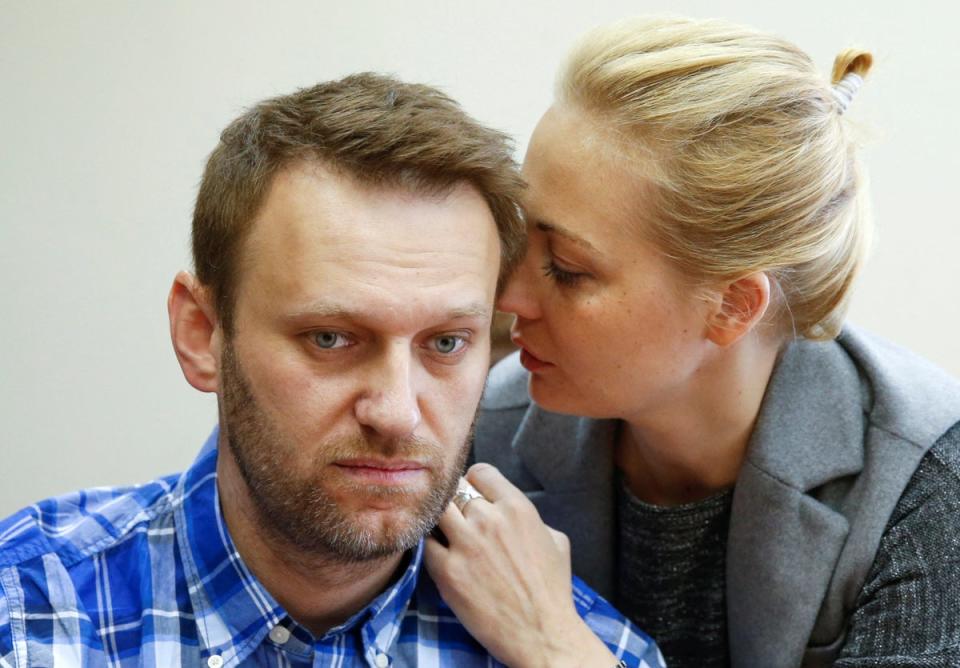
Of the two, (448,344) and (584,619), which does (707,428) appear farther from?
(448,344)

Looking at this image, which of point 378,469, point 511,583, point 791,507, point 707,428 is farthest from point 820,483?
point 378,469

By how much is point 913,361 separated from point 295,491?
1.07 metres

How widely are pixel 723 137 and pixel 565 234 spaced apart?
251 mm

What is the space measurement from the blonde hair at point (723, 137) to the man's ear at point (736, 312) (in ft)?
0.13

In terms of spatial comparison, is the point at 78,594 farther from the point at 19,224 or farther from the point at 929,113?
the point at 929,113

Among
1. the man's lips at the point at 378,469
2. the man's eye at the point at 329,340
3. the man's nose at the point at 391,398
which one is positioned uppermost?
the man's eye at the point at 329,340

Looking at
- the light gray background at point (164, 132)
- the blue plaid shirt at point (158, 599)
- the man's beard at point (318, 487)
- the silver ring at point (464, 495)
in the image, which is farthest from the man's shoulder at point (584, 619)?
the light gray background at point (164, 132)

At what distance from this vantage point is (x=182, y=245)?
246cm

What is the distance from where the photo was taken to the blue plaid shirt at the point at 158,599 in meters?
1.36

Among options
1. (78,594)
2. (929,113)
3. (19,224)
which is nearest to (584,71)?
(78,594)

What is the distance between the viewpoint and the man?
4.40 ft

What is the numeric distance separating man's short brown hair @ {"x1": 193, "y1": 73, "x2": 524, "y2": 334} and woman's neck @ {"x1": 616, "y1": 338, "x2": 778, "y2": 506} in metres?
0.50

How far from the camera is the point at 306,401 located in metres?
1.35

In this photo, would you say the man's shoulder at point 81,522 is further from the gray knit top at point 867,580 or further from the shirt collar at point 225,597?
the gray knit top at point 867,580
